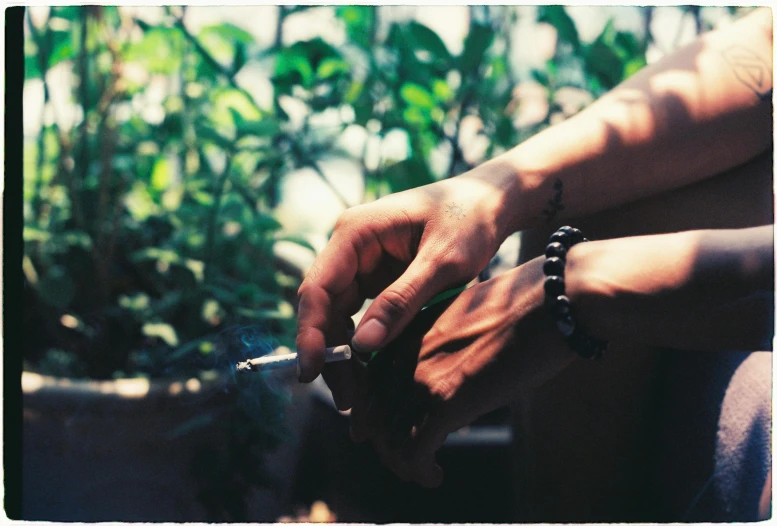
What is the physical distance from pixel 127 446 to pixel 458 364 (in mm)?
512

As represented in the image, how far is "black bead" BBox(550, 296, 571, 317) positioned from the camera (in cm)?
59

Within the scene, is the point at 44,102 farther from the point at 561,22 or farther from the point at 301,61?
the point at 561,22

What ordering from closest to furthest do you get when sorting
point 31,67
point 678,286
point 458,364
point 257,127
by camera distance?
point 678,286 < point 458,364 < point 31,67 < point 257,127

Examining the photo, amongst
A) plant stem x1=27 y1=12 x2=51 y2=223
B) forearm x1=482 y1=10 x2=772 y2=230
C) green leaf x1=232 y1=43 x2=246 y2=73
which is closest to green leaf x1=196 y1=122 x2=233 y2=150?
green leaf x1=232 y1=43 x2=246 y2=73

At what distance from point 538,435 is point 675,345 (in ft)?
1.19

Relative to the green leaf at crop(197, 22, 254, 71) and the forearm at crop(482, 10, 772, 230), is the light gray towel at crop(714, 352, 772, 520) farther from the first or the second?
the green leaf at crop(197, 22, 254, 71)

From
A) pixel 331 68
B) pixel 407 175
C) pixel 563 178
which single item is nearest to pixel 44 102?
pixel 331 68

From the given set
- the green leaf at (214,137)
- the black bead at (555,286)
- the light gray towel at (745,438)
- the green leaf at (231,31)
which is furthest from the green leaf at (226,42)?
the light gray towel at (745,438)

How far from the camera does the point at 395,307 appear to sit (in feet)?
2.08

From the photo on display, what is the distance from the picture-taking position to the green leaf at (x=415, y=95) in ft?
3.21

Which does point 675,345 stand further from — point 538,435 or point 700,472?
point 538,435

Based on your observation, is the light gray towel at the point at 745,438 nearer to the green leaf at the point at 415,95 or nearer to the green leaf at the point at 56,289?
the green leaf at the point at 415,95

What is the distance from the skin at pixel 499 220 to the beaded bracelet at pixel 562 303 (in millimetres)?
15

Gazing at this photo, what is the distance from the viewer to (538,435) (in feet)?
3.05
